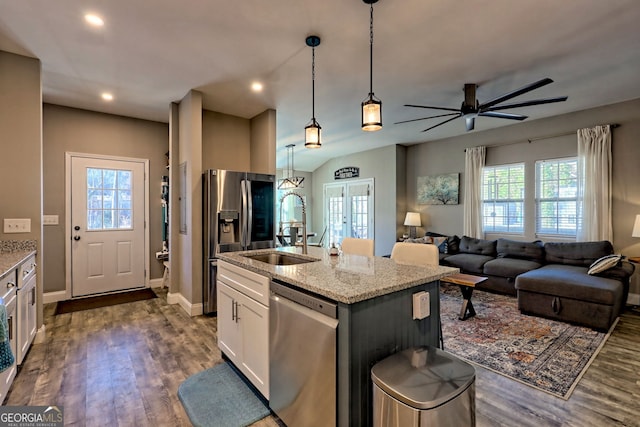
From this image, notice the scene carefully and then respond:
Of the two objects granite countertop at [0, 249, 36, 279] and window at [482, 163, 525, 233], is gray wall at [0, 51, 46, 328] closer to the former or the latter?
granite countertop at [0, 249, 36, 279]

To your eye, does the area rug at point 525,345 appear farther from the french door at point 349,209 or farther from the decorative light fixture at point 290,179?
the decorative light fixture at point 290,179

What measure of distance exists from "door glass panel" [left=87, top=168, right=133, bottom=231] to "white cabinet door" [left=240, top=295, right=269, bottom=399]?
3592mm

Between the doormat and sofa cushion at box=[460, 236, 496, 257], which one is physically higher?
sofa cushion at box=[460, 236, 496, 257]

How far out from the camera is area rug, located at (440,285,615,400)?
236 centimetres

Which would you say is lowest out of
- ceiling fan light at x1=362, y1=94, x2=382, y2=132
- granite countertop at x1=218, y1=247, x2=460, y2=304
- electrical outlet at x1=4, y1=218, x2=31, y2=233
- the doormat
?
the doormat

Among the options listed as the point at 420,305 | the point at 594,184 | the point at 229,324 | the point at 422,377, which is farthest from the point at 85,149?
the point at 594,184

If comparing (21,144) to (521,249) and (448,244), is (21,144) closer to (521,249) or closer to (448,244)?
(448,244)

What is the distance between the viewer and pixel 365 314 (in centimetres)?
143

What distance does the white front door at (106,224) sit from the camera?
14.3ft

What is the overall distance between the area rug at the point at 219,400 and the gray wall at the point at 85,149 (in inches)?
127

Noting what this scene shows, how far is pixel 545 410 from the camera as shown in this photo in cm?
196

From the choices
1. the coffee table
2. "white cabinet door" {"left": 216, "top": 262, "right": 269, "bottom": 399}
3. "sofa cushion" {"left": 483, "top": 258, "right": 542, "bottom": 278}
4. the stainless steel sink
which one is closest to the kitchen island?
"white cabinet door" {"left": 216, "top": 262, "right": 269, "bottom": 399}

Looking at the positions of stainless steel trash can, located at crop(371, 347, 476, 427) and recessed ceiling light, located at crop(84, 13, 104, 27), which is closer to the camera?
stainless steel trash can, located at crop(371, 347, 476, 427)

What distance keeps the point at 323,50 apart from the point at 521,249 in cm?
439
